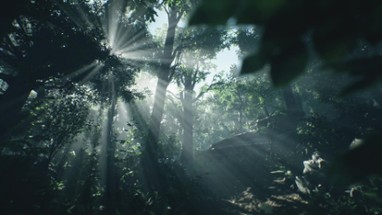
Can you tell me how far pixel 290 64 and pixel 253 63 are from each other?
11cm

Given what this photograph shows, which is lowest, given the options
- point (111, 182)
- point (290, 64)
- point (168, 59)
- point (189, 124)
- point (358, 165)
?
point (358, 165)

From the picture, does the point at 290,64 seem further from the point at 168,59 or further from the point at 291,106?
the point at 291,106

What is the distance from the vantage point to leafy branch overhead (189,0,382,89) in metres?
0.68

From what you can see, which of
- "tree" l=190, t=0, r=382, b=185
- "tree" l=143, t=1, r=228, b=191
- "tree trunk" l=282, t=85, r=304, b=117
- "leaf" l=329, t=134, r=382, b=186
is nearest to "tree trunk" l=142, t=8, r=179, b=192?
"tree" l=143, t=1, r=228, b=191

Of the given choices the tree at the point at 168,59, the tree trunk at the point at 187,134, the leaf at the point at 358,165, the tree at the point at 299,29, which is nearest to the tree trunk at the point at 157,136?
the tree at the point at 168,59

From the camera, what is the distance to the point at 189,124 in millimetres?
32281

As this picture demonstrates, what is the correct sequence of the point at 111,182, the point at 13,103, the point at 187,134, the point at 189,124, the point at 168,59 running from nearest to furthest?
the point at 111,182 → the point at 13,103 → the point at 168,59 → the point at 187,134 → the point at 189,124

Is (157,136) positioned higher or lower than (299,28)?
higher

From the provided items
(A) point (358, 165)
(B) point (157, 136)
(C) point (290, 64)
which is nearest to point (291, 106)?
(B) point (157, 136)

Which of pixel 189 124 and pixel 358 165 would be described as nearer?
pixel 358 165

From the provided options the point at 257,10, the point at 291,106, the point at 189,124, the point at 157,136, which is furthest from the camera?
the point at 189,124

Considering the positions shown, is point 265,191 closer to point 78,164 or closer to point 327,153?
point 327,153

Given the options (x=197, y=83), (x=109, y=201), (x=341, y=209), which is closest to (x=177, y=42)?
(x=197, y=83)

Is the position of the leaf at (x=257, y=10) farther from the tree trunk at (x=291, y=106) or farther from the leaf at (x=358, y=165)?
the tree trunk at (x=291, y=106)
